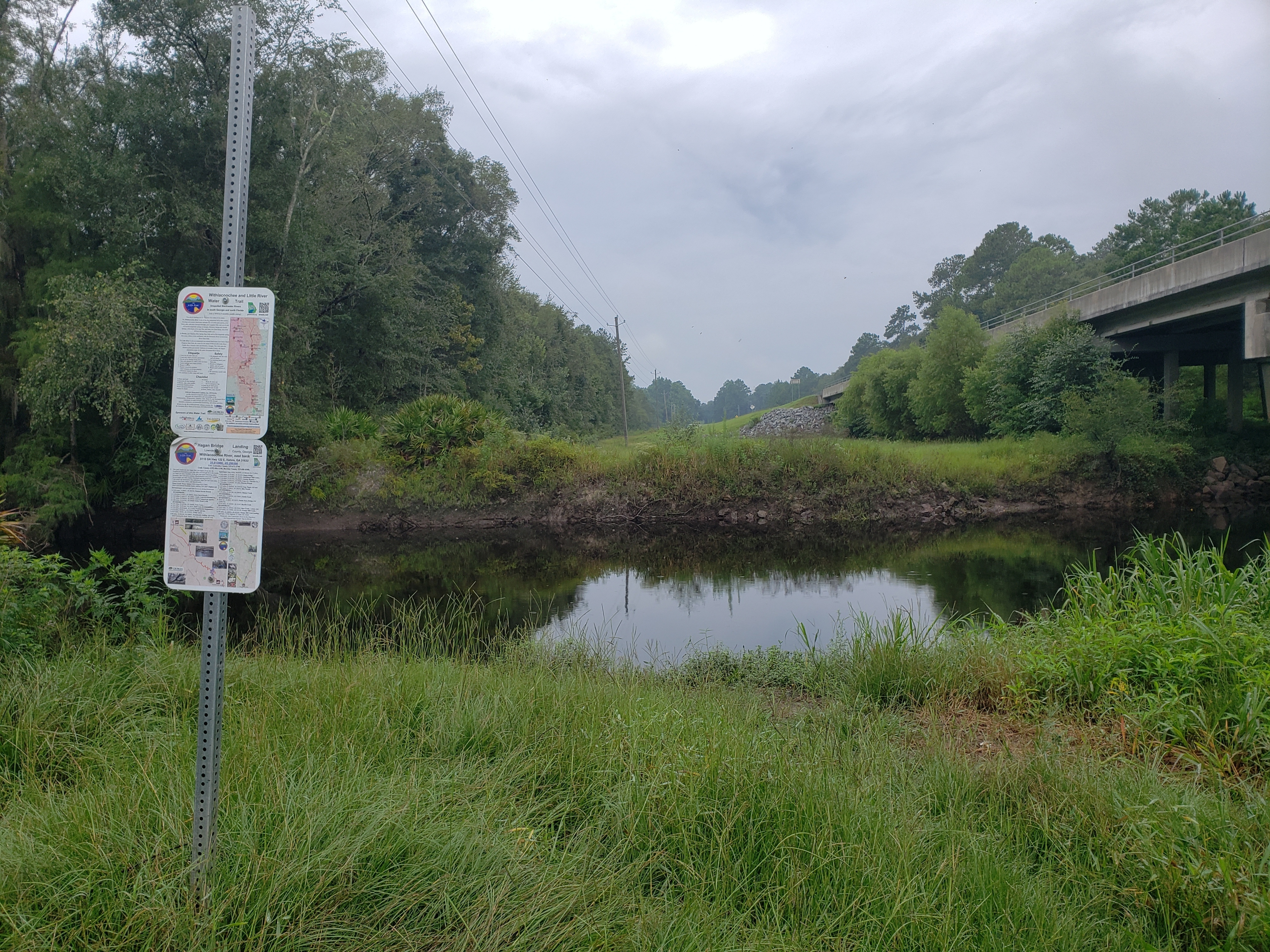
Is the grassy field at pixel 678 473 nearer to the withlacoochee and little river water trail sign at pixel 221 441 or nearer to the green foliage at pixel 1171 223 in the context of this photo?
the withlacoochee and little river water trail sign at pixel 221 441

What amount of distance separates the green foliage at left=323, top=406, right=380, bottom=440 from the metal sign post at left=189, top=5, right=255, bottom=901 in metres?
20.4

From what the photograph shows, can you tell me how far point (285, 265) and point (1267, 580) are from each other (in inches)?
798

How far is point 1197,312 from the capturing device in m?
21.5

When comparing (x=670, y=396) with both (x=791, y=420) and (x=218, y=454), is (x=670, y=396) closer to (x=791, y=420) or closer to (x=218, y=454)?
(x=791, y=420)

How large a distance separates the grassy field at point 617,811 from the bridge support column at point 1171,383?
2348 centimetres

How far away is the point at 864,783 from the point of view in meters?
2.99

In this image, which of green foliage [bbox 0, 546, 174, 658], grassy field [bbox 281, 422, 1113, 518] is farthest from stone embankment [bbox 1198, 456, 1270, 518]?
green foliage [bbox 0, 546, 174, 658]

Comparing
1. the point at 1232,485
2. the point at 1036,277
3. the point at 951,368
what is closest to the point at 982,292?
the point at 1036,277

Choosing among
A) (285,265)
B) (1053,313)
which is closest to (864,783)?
(285,265)

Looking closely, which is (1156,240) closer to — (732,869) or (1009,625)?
(1009,625)

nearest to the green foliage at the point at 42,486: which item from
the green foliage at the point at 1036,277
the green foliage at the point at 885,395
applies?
the green foliage at the point at 885,395

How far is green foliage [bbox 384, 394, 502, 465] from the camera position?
21.0 metres

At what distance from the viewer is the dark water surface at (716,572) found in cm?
1005

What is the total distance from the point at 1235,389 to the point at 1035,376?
6.41 metres
